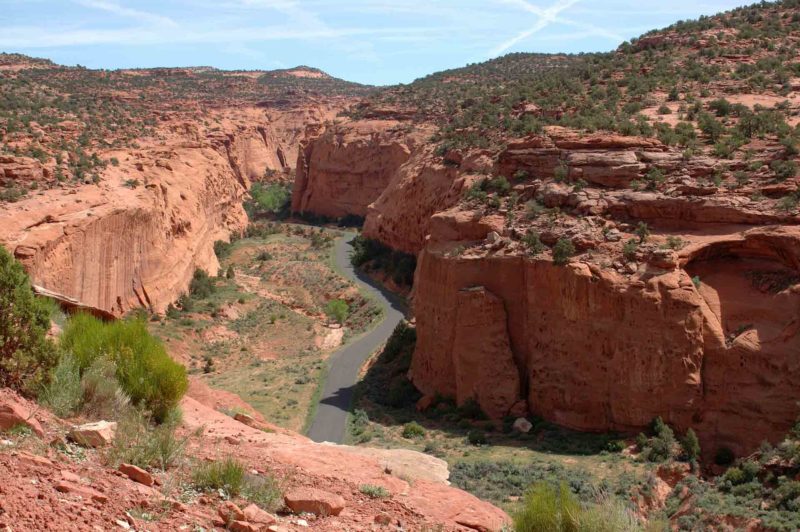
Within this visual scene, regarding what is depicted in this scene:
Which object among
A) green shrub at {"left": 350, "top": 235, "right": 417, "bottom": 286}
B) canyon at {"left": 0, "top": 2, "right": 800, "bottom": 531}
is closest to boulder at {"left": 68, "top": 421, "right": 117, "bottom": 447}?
canyon at {"left": 0, "top": 2, "right": 800, "bottom": 531}

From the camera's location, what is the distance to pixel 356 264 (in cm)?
5644

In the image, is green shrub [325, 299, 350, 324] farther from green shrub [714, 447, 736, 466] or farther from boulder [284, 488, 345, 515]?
boulder [284, 488, 345, 515]

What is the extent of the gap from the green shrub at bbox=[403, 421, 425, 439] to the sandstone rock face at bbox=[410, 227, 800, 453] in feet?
7.45

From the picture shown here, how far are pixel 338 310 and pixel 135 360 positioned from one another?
32.6 metres

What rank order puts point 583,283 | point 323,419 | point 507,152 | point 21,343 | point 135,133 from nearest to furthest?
point 21,343 → point 583,283 → point 323,419 → point 507,152 → point 135,133

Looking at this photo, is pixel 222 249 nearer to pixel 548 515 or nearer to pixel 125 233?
pixel 125 233

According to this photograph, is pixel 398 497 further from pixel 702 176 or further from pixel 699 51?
pixel 699 51

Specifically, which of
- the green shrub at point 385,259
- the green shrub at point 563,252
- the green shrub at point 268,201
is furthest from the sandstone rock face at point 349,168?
the green shrub at point 563,252

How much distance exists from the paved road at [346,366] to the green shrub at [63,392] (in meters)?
15.8

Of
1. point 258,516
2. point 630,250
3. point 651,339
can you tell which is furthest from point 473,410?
point 258,516

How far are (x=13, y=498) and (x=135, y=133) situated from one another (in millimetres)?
52528

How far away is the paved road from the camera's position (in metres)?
28.5

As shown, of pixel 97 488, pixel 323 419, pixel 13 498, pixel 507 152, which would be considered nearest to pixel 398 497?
pixel 97 488

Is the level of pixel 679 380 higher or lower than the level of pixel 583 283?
lower
